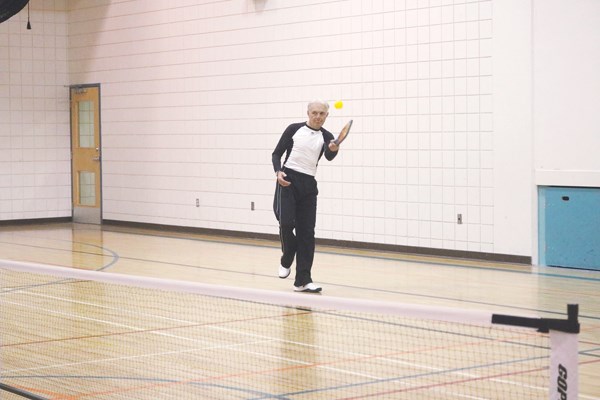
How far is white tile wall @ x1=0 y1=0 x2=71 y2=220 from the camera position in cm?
1991

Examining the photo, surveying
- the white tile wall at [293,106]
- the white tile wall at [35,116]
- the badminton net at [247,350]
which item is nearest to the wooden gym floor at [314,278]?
the badminton net at [247,350]

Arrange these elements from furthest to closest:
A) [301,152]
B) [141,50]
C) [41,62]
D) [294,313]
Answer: [41,62]
[141,50]
[301,152]
[294,313]

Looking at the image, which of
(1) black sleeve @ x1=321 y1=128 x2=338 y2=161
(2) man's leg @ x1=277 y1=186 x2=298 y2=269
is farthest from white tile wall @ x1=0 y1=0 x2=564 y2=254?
(2) man's leg @ x1=277 y1=186 x2=298 y2=269

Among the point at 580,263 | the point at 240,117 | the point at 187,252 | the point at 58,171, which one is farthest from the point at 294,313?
the point at 58,171

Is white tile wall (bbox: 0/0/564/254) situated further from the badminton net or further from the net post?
the net post

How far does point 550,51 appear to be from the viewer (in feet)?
41.2

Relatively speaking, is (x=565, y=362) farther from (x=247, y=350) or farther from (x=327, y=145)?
(x=327, y=145)

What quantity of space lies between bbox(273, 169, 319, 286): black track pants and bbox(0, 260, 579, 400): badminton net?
0.63 m

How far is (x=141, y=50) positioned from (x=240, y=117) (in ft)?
10.2

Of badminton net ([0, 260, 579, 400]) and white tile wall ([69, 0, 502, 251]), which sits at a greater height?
white tile wall ([69, 0, 502, 251])

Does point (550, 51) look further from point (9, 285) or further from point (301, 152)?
point (9, 285)

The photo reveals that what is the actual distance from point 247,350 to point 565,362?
4.33m

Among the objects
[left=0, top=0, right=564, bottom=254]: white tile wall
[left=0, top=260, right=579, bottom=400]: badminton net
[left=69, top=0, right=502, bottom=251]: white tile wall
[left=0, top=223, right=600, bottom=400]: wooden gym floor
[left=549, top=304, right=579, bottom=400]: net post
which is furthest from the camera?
→ [left=69, top=0, right=502, bottom=251]: white tile wall

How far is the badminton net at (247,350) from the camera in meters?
5.97
